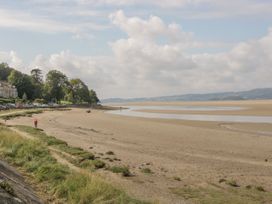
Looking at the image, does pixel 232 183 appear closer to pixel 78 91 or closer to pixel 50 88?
pixel 50 88

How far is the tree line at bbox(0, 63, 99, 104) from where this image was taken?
139 metres

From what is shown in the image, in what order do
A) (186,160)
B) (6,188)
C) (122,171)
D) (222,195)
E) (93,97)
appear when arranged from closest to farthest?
1. (6,188)
2. (222,195)
3. (122,171)
4. (186,160)
5. (93,97)

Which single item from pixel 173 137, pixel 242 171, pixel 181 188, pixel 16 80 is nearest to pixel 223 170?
pixel 242 171

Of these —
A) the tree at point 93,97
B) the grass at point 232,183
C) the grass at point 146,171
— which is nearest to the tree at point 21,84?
the tree at point 93,97

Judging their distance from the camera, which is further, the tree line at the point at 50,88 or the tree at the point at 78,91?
the tree at the point at 78,91

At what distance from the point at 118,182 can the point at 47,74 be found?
13696 cm

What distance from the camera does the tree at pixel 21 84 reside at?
5423 inches

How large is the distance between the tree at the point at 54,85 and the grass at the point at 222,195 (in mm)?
135848

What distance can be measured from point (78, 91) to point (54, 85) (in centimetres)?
1930

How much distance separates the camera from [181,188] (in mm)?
14133

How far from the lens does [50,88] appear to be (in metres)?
147

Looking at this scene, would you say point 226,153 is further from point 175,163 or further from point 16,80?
point 16,80

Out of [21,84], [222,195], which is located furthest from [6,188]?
[21,84]

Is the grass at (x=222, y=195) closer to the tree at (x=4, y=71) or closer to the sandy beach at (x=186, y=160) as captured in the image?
the sandy beach at (x=186, y=160)
